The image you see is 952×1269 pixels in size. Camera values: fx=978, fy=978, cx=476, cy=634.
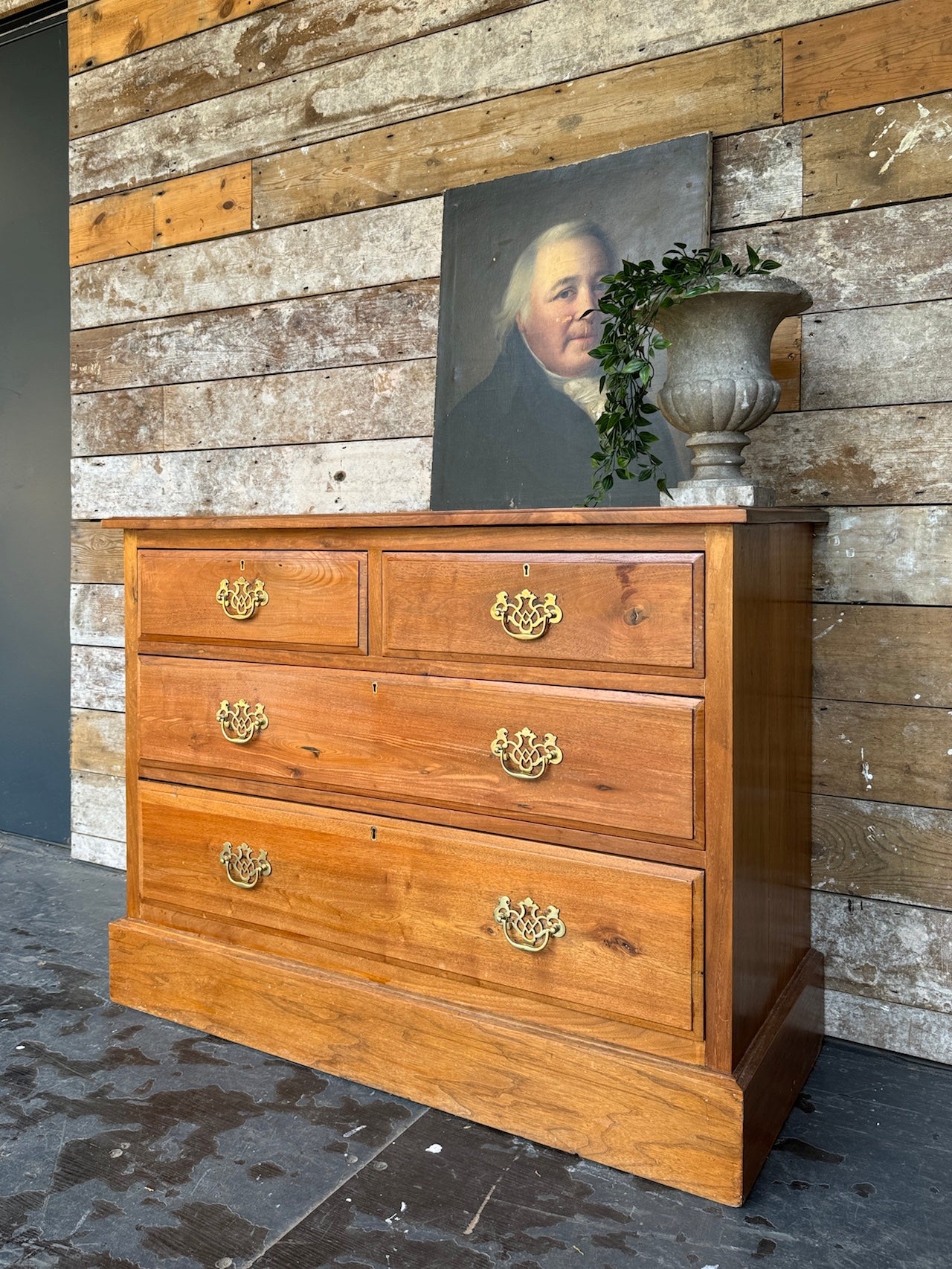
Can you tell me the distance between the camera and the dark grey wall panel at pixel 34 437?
2.86 meters

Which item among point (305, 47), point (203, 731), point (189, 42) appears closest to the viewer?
point (203, 731)

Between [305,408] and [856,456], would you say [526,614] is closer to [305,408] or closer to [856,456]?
[856,456]

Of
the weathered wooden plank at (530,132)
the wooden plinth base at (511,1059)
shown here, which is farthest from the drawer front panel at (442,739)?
the weathered wooden plank at (530,132)

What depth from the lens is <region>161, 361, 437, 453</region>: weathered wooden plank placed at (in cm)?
222

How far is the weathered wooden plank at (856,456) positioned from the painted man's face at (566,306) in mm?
391

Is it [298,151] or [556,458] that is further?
[298,151]

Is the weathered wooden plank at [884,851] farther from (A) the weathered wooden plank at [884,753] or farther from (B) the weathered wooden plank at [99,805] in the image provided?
(B) the weathered wooden plank at [99,805]

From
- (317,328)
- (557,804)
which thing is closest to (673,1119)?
(557,804)

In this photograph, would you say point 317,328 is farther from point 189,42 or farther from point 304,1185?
point 304,1185

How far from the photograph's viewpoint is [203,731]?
71.2 inches

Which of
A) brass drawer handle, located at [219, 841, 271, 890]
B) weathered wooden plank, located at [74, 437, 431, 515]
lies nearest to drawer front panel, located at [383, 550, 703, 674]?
brass drawer handle, located at [219, 841, 271, 890]

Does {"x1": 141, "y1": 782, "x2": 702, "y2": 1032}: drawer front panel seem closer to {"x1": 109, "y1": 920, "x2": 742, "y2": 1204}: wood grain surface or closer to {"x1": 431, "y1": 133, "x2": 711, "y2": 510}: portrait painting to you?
{"x1": 109, "y1": 920, "x2": 742, "y2": 1204}: wood grain surface

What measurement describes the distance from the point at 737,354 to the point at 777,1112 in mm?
1143

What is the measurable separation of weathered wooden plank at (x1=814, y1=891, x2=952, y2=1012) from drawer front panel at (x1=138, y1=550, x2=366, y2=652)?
1008mm
